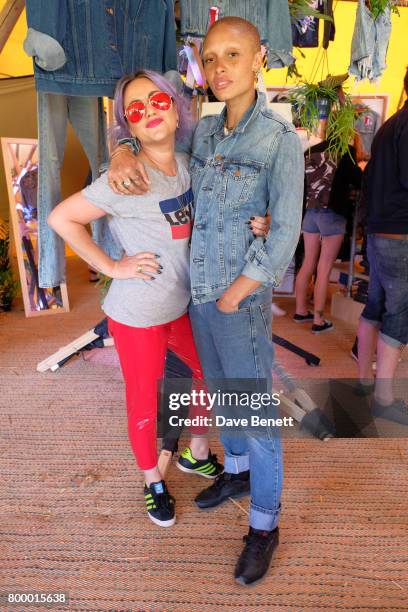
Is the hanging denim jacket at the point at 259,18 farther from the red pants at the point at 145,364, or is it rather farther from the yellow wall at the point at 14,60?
the yellow wall at the point at 14,60

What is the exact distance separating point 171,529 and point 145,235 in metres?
1.12

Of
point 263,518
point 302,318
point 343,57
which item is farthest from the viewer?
point 343,57

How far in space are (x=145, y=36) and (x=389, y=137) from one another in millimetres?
1224

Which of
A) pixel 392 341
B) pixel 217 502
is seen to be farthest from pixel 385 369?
pixel 217 502

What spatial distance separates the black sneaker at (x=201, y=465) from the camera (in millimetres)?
2010

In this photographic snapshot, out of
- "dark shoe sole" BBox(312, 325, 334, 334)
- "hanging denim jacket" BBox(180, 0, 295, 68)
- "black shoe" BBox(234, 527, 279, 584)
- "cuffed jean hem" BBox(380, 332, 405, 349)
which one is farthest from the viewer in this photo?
"dark shoe sole" BBox(312, 325, 334, 334)

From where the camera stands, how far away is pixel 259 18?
2.08 m

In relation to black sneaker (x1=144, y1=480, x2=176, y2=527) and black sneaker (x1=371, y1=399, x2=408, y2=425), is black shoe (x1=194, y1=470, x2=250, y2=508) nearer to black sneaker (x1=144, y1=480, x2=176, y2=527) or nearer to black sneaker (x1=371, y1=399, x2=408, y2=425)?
black sneaker (x1=144, y1=480, x2=176, y2=527)

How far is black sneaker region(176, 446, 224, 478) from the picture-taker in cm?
201

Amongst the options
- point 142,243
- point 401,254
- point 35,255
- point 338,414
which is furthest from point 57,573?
point 35,255

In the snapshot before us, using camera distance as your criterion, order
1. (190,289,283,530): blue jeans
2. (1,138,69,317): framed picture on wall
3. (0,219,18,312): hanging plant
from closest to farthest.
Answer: (190,289,283,530): blue jeans → (1,138,69,317): framed picture on wall → (0,219,18,312): hanging plant

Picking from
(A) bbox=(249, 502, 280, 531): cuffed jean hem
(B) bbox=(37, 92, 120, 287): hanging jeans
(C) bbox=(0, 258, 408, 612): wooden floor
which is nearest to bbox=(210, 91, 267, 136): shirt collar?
(B) bbox=(37, 92, 120, 287): hanging jeans

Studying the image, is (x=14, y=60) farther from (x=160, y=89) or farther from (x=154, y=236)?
(x=154, y=236)

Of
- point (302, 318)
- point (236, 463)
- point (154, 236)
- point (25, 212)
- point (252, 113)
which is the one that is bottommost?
point (302, 318)
